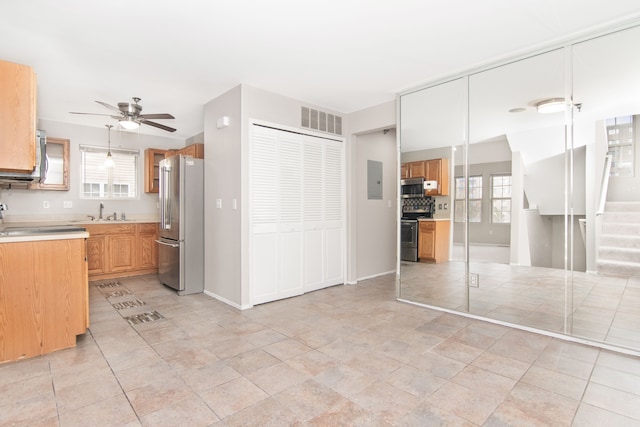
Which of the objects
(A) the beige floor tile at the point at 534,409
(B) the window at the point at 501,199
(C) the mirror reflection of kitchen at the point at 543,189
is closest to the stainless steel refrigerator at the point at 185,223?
(C) the mirror reflection of kitchen at the point at 543,189

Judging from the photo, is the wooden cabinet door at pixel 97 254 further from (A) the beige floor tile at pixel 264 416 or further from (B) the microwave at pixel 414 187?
(B) the microwave at pixel 414 187

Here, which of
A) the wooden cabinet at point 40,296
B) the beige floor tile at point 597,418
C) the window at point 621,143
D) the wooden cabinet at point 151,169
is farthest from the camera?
the wooden cabinet at point 151,169

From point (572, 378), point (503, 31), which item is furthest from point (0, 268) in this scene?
point (503, 31)

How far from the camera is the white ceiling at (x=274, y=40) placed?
2.42 metres

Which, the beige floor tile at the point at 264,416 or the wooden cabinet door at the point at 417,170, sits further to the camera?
the wooden cabinet door at the point at 417,170

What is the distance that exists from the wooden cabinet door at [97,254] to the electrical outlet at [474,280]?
5.56 meters

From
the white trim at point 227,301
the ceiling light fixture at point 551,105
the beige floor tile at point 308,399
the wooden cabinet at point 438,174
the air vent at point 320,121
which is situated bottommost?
the beige floor tile at point 308,399

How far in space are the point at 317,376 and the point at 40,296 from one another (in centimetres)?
240

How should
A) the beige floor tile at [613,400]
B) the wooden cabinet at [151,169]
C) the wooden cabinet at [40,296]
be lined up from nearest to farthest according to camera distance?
1. the beige floor tile at [613,400]
2. the wooden cabinet at [40,296]
3. the wooden cabinet at [151,169]

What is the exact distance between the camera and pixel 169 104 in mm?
4637

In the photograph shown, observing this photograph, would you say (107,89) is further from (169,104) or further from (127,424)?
(127,424)

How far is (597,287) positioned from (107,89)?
5.73m

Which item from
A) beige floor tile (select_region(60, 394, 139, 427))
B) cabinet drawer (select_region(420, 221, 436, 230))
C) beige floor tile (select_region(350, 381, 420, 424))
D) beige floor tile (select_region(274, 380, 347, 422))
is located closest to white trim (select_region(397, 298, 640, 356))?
cabinet drawer (select_region(420, 221, 436, 230))

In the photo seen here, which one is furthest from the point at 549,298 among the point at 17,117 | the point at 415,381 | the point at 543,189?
the point at 17,117
